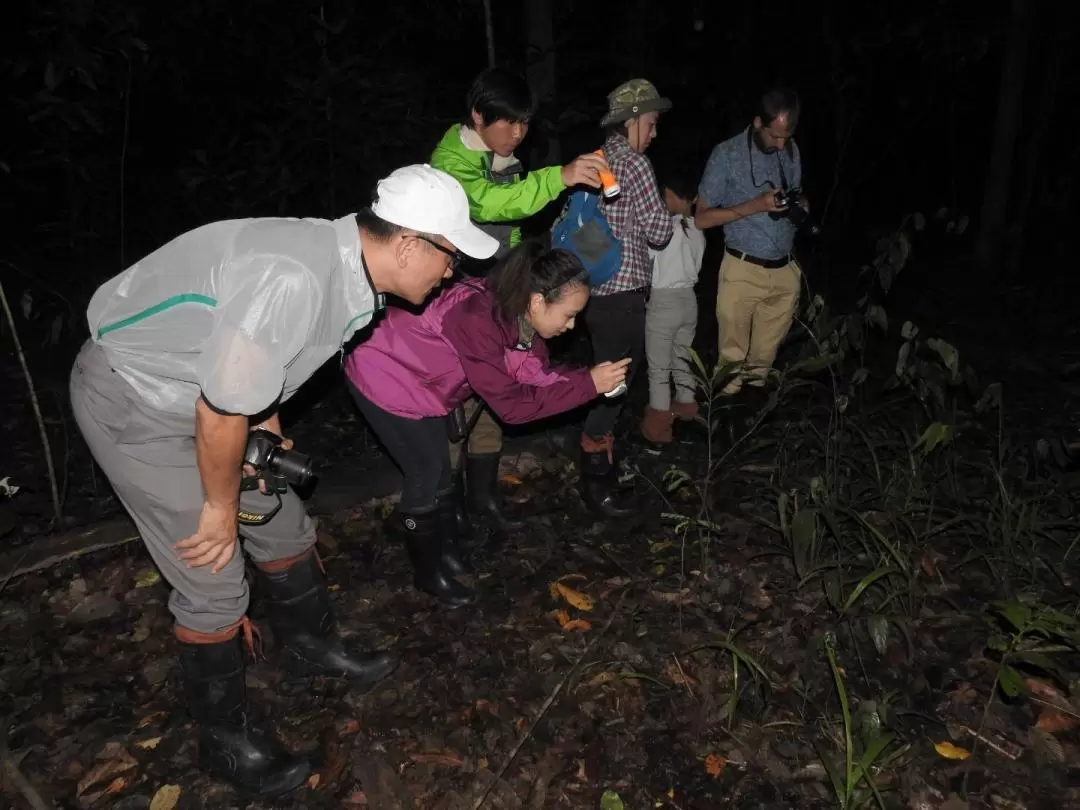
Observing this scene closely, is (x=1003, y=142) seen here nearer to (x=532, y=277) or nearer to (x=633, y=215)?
(x=633, y=215)

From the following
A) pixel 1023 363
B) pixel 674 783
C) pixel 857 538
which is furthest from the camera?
pixel 1023 363

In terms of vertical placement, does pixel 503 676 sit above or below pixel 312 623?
below

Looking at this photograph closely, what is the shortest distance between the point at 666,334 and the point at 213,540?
121 inches

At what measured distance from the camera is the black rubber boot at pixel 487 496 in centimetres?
412

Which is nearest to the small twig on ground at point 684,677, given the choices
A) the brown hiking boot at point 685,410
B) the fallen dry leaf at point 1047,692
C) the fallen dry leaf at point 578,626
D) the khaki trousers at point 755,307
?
the fallen dry leaf at point 578,626

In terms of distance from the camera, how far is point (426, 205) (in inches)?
87.3

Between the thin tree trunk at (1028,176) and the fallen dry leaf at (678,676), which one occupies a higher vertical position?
the thin tree trunk at (1028,176)

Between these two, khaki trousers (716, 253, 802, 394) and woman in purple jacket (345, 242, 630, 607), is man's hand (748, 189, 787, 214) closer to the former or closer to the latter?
khaki trousers (716, 253, 802, 394)

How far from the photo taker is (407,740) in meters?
2.95

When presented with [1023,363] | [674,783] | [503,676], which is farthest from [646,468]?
[1023,363]

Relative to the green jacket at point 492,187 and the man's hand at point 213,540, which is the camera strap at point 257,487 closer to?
the man's hand at point 213,540

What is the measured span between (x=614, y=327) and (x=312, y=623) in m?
2.01

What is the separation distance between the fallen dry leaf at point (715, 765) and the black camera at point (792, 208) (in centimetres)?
306

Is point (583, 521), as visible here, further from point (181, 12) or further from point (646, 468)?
point (181, 12)
